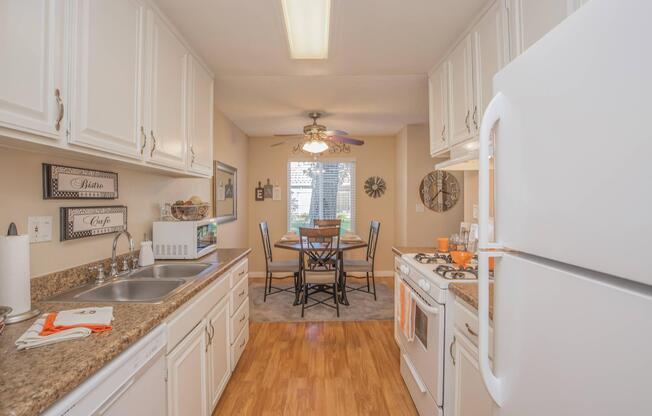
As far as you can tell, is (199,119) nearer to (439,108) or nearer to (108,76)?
(108,76)

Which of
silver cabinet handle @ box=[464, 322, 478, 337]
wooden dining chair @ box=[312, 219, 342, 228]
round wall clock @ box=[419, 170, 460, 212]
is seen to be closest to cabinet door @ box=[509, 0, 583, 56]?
silver cabinet handle @ box=[464, 322, 478, 337]

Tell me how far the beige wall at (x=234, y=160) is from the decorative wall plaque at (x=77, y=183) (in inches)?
76.9

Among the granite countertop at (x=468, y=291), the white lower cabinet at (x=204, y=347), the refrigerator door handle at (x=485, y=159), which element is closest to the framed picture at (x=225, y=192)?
the white lower cabinet at (x=204, y=347)

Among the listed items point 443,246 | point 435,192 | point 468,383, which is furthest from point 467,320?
point 435,192

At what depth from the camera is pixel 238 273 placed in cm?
231

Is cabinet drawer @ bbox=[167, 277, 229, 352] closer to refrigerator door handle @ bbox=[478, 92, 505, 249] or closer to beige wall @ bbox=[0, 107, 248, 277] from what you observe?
beige wall @ bbox=[0, 107, 248, 277]

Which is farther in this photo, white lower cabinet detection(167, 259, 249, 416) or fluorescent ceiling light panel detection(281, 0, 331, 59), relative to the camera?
fluorescent ceiling light panel detection(281, 0, 331, 59)

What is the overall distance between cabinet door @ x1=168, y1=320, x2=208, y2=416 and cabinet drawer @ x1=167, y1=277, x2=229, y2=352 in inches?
1.6

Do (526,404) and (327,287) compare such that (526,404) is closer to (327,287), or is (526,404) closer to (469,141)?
(469,141)

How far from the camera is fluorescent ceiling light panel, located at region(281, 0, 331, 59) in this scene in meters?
1.79

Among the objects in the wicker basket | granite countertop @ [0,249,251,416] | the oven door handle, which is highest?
the wicker basket

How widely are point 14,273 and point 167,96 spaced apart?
1.24 m

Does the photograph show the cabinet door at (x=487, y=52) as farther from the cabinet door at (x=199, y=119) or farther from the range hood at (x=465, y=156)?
the cabinet door at (x=199, y=119)

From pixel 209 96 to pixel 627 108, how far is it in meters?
2.66
